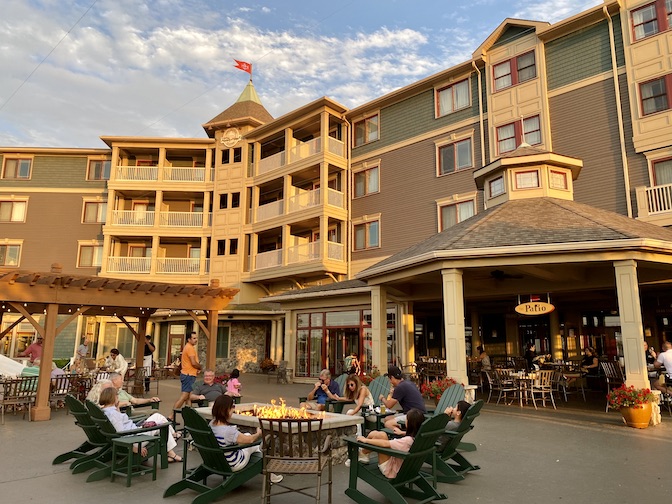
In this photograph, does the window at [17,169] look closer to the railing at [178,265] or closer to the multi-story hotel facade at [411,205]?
the multi-story hotel facade at [411,205]

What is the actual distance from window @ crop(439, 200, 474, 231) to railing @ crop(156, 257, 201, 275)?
48.0 ft

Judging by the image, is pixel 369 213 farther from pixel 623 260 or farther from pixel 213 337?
pixel 623 260

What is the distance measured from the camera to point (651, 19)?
1653 centimetres

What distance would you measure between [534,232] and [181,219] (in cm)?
2231

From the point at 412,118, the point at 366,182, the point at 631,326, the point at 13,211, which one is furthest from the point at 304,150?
the point at 13,211

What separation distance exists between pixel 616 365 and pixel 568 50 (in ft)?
39.0

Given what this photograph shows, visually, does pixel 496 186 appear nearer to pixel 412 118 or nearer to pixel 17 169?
pixel 412 118

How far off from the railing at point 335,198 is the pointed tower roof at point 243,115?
7.92 meters

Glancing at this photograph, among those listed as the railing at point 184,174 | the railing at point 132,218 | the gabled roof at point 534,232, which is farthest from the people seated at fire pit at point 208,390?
the railing at point 184,174

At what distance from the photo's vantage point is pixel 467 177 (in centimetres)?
2045

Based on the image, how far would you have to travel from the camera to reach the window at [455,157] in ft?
67.9

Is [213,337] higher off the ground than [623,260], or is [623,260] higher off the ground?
[623,260]

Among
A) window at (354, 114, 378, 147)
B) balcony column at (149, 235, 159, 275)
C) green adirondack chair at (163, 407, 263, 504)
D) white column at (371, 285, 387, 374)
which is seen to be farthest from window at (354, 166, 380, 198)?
green adirondack chair at (163, 407, 263, 504)

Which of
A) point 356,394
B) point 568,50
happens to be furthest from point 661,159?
point 356,394
